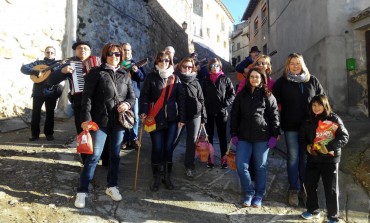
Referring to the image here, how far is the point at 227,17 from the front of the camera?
39.8m

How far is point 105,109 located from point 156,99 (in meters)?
0.75

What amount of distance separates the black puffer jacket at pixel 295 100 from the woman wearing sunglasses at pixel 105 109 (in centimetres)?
191

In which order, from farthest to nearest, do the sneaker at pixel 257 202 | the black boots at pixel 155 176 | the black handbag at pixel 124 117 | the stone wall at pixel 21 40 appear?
the stone wall at pixel 21 40 → the black boots at pixel 155 176 → the sneaker at pixel 257 202 → the black handbag at pixel 124 117

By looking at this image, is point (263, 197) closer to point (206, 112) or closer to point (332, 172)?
point (332, 172)

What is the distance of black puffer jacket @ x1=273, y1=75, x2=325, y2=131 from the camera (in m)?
3.87

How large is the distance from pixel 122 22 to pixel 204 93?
20.8 feet

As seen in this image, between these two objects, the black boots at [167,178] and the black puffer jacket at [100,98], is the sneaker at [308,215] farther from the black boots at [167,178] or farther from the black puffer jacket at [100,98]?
the black puffer jacket at [100,98]

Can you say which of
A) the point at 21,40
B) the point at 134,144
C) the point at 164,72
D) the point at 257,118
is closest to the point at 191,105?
the point at 164,72

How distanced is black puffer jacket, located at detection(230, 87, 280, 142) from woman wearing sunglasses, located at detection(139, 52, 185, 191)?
0.78 meters

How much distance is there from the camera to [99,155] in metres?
3.61

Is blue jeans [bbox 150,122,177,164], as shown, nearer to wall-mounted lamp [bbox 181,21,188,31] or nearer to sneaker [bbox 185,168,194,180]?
sneaker [bbox 185,168,194,180]

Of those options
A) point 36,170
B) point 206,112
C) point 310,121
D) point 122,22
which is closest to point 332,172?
point 310,121

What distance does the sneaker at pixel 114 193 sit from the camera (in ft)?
12.3

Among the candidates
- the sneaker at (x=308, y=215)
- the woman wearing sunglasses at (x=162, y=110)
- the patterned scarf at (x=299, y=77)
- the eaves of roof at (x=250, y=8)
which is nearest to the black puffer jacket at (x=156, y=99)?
the woman wearing sunglasses at (x=162, y=110)
